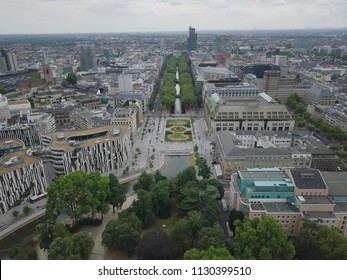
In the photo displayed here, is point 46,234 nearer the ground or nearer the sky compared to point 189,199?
nearer the sky

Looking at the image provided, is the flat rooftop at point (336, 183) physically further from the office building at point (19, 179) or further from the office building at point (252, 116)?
the office building at point (19, 179)

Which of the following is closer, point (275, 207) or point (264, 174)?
point (275, 207)

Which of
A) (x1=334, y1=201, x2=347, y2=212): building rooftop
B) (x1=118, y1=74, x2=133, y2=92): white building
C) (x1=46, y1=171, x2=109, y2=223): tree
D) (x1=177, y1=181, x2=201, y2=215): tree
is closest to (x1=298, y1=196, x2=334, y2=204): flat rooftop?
(x1=334, y1=201, x2=347, y2=212): building rooftop

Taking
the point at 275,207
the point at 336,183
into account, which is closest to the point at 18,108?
the point at 275,207

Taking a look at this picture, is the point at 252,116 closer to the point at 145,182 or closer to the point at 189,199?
the point at 145,182

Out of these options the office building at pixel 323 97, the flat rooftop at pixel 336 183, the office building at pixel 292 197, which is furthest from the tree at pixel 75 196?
the office building at pixel 323 97

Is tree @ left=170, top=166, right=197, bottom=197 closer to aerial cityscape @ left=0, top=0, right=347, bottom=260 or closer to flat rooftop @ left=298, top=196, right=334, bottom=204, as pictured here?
aerial cityscape @ left=0, top=0, right=347, bottom=260
